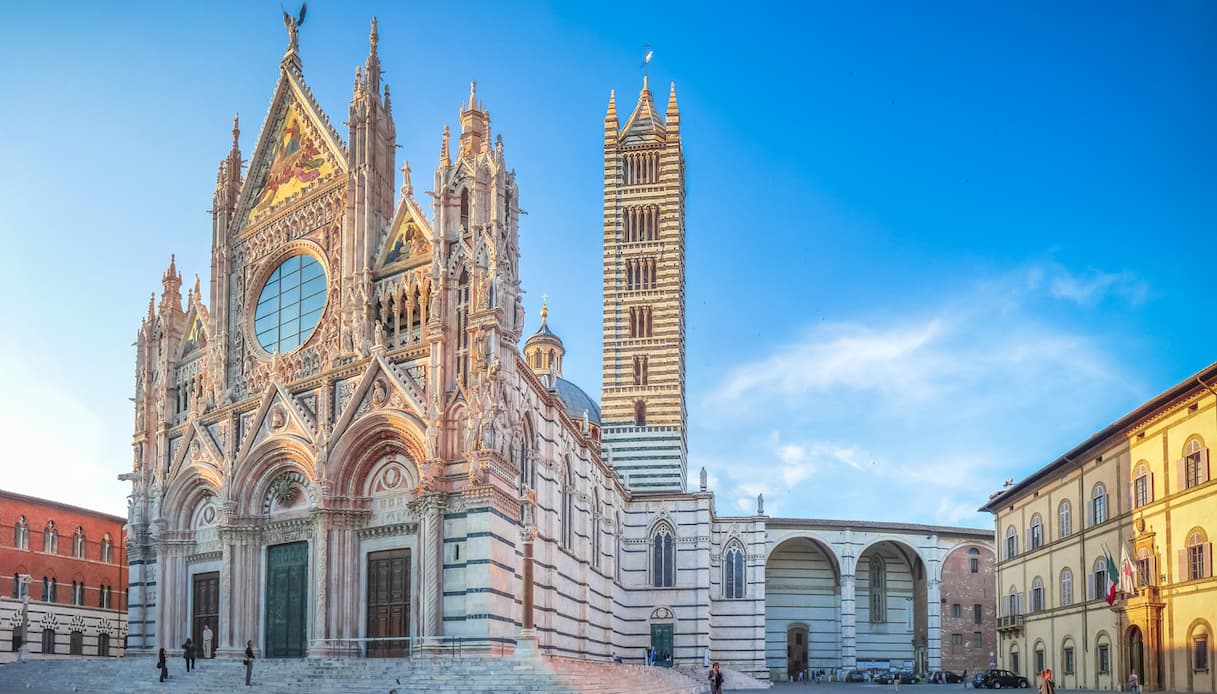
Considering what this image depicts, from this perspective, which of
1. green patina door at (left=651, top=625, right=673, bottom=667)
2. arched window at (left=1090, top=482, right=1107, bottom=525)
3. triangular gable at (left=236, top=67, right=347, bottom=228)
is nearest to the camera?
triangular gable at (left=236, top=67, right=347, bottom=228)

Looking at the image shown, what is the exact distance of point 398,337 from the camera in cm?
3519

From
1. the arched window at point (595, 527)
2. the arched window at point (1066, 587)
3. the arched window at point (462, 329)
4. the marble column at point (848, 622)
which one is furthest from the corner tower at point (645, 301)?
the arched window at point (462, 329)

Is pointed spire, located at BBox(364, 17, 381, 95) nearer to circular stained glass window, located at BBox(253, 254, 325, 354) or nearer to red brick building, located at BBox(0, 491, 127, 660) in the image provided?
circular stained glass window, located at BBox(253, 254, 325, 354)

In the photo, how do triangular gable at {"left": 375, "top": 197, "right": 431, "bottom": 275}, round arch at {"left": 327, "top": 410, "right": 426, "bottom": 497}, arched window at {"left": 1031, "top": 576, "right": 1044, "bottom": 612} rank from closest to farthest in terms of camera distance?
1. round arch at {"left": 327, "top": 410, "right": 426, "bottom": 497}
2. triangular gable at {"left": 375, "top": 197, "right": 431, "bottom": 275}
3. arched window at {"left": 1031, "top": 576, "right": 1044, "bottom": 612}

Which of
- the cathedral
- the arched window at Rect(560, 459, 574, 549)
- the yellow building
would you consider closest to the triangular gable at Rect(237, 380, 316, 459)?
the cathedral

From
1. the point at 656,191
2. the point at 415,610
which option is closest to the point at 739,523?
the point at 656,191

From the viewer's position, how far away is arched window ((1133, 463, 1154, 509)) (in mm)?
40562

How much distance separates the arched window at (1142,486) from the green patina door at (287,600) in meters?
27.3

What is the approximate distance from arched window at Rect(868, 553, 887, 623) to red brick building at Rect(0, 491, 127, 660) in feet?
142

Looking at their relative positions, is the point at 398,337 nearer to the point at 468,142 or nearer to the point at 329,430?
the point at 329,430

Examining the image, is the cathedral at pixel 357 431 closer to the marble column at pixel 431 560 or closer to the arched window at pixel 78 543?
the marble column at pixel 431 560

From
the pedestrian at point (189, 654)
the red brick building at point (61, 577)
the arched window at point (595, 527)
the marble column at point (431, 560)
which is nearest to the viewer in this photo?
the marble column at point (431, 560)

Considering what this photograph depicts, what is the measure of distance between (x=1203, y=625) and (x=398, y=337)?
25.4m

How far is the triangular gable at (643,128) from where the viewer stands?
67812mm
